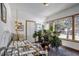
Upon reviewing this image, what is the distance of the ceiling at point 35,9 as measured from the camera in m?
1.77

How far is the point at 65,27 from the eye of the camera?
1.81 metres

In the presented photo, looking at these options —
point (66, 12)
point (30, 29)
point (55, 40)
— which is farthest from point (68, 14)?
point (30, 29)

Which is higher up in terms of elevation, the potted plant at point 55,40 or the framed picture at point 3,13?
the framed picture at point 3,13

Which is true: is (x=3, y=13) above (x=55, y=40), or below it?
above

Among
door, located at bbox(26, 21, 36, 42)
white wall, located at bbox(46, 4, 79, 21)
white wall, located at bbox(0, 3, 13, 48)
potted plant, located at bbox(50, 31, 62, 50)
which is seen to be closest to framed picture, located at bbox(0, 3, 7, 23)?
white wall, located at bbox(0, 3, 13, 48)

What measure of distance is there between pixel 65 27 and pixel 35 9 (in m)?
0.53

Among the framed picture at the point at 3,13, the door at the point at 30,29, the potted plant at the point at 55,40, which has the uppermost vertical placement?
the framed picture at the point at 3,13

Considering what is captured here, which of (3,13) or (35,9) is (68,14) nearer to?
(35,9)

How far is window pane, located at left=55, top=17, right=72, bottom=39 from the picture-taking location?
5.86ft

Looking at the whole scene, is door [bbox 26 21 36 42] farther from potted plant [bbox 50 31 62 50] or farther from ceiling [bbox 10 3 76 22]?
potted plant [bbox 50 31 62 50]

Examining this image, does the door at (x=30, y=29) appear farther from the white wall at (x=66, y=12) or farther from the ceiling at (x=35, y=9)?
the white wall at (x=66, y=12)

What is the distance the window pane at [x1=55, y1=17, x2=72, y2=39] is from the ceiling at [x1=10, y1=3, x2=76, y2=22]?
0.19 metres

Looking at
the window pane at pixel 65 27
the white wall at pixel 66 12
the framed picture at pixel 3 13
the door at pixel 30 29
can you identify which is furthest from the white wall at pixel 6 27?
the window pane at pixel 65 27

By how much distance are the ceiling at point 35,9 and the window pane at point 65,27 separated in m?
0.19
